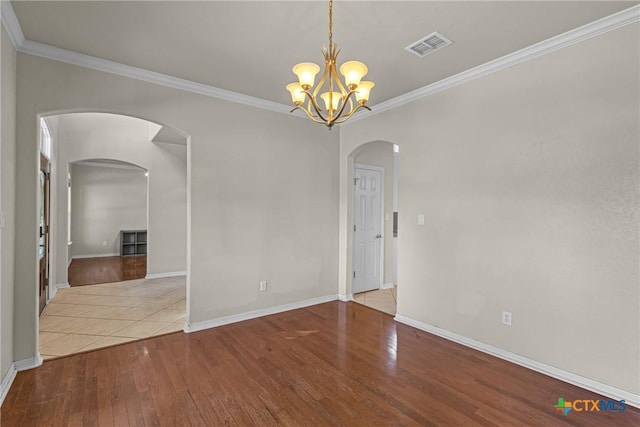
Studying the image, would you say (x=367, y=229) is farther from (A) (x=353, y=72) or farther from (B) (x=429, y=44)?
(A) (x=353, y=72)

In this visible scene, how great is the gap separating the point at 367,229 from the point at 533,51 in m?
3.33

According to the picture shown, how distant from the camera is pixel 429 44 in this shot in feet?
9.01

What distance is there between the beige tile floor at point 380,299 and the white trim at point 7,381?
3891 mm

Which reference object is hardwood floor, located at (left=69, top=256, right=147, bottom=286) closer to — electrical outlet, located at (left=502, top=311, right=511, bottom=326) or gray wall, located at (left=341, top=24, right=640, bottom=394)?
gray wall, located at (left=341, top=24, right=640, bottom=394)

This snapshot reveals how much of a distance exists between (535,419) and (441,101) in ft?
10.0

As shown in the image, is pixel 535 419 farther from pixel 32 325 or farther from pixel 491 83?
pixel 32 325

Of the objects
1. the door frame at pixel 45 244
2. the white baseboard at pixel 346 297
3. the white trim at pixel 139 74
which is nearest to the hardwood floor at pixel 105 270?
the door frame at pixel 45 244

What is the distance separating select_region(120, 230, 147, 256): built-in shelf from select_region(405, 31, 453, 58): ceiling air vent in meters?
9.62

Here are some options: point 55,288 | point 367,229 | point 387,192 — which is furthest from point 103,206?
point 387,192

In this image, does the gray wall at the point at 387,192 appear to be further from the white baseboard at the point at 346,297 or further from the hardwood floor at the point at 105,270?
the hardwood floor at the point at 105,270

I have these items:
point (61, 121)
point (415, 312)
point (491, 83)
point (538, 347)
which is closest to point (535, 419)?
point (538, 347)

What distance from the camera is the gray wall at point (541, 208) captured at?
238 cm

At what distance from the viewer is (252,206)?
4121 millimetres

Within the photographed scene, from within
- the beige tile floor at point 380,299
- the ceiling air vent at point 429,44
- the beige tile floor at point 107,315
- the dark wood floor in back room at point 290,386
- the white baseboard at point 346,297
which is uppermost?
the ceiling air vent at point 429,44
